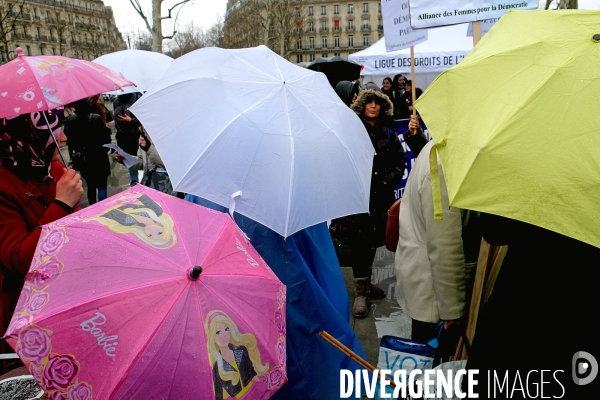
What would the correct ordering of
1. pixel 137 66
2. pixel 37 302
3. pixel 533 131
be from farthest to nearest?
pixel 137 66 → pixel 37 302 → pixel 533 131

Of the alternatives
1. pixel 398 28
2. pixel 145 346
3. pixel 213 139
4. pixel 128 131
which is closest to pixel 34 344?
pixel 145 346

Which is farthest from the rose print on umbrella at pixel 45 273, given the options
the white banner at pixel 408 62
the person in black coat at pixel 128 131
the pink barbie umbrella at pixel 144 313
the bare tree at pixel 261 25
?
the bare tree at pixel 261 25

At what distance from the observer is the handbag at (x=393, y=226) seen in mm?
2738

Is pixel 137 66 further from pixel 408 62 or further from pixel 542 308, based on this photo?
pixel 542 308

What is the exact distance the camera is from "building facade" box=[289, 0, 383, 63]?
81.4m

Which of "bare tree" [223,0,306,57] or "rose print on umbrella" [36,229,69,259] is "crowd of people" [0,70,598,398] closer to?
"rose print on umbrella" [36,229,69,259]

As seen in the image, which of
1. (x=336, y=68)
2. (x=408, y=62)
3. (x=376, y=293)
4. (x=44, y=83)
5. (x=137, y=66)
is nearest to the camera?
(x=44, y=83)

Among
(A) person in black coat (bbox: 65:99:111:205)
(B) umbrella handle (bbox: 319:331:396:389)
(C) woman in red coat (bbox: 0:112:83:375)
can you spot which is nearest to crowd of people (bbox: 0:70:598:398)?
(C) woman in red coat (bbox: 0:112:83:375)

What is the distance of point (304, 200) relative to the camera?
2213 mm

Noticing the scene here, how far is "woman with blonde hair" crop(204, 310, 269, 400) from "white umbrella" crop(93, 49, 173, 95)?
6097 mm

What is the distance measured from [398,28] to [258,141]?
2927 mm

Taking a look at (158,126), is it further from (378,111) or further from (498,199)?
(378,111)

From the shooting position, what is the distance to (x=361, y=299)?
4.09m

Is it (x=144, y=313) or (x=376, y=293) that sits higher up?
(x=144, y=313)
